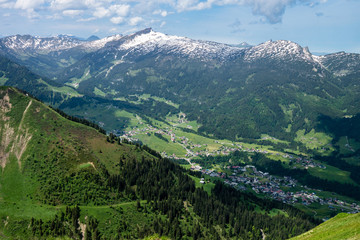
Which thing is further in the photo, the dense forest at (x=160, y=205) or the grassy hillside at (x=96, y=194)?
the dense forest at (x=160, y=205)

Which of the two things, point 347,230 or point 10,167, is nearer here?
point 347,230

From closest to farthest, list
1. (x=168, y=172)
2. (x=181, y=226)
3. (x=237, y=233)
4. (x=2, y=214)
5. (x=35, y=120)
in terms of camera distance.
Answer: (x=2, y=214) → (x=181, y=226) → (x=237, y=233) → (x=35, y=120) → (x=168, y=172)

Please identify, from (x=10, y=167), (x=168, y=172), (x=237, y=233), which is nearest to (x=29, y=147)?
(x=10, y=167)

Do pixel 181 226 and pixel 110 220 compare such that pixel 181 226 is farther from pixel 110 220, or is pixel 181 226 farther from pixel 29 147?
pixel 29 147

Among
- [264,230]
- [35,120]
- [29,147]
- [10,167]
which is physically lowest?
[264,230]

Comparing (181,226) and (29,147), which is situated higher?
(29,147)

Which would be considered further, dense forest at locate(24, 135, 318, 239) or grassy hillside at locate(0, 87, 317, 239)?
dense forest at locate(24, 135, 318, 239)

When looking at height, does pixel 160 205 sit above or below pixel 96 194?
below

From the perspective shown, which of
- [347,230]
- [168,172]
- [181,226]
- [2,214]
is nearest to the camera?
[347,230]

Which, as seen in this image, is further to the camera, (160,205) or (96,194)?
(160,205)

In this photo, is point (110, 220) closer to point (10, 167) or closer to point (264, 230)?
point (10, 167)
